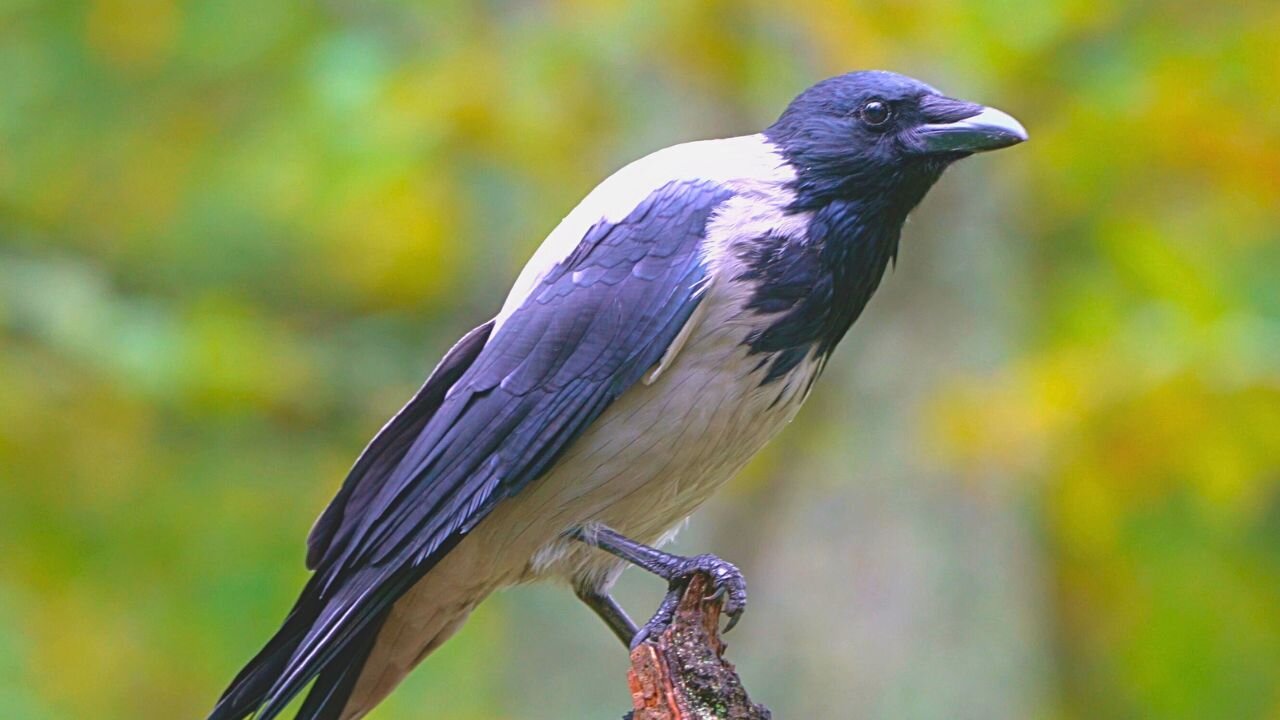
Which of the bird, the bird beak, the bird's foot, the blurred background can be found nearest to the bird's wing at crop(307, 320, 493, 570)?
the bird

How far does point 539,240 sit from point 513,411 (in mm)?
3322

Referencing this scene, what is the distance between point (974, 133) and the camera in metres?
4.07

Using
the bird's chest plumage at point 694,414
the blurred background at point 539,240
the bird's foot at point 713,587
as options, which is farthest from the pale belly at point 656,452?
the blurred background at point 539,240

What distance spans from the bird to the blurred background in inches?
89.6

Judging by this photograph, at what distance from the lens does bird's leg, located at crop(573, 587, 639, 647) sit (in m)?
4.45

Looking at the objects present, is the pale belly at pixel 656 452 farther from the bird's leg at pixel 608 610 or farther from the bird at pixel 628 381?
the bird's leg at pixel 608 610

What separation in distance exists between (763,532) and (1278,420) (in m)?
2.09

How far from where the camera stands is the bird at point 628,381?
3.90 meters

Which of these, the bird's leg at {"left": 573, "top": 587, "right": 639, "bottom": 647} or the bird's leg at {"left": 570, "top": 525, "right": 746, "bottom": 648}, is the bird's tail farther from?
the bird's leg at {"left": 570, "top": 525, "right": 746, "bottom": 648}

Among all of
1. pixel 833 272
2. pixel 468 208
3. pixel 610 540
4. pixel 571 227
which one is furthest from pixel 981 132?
pixel 468 208

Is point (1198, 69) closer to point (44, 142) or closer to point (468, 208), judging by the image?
point (468, 208)

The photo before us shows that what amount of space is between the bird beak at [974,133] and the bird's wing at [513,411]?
541mm

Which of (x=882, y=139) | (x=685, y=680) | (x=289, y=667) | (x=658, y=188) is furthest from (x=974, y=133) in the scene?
(x=289, y=667)

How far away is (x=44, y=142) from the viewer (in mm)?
7668
